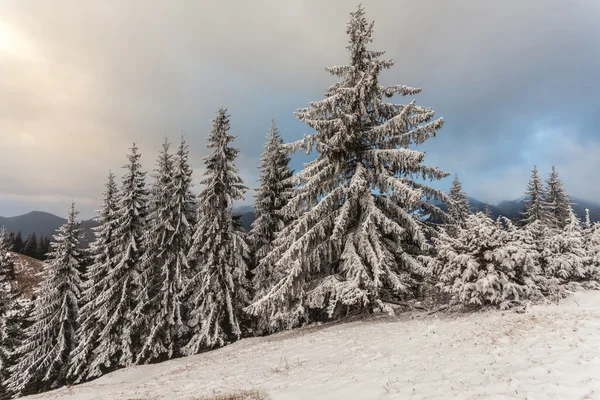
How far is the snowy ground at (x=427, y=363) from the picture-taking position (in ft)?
21.4

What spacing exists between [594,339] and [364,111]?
11.5 m

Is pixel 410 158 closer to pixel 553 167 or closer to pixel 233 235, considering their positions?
pixel 233 235

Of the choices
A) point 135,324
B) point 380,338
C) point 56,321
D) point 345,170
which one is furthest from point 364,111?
point 56,321

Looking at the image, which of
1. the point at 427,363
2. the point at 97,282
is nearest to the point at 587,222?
the point at 427,363

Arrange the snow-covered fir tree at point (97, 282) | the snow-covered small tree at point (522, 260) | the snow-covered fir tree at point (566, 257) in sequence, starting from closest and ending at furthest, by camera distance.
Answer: the snow-covered small tree at point (522, 260) → the snow-covered fir tree at point (566, 257) → the snow-covered fir tree at point (97, 282)

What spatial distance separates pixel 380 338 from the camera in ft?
37.9

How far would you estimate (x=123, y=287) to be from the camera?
22.6 meters

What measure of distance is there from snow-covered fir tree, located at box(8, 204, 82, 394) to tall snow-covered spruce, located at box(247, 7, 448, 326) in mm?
19823

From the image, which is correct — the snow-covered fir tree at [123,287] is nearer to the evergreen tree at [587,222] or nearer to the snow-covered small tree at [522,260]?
the snow-covered small tree at [522,260]

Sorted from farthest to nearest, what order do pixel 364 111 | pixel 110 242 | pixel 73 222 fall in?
pixel 73 222
pixel 110 242
pixel 364 111

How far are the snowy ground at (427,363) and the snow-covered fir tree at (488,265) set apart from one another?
0.80 meters

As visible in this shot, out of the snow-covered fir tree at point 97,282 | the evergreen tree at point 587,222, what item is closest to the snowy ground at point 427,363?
the evergreen tree at point 587,222

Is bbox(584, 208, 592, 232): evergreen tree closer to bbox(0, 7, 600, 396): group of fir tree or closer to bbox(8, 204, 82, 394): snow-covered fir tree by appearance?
bbox(0, 7, 600, 396): group of fir tree

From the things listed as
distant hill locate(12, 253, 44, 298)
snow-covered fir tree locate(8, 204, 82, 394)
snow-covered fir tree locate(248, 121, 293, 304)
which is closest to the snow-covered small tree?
snow-covered fir tree locate(248, 121, 293, 304)
